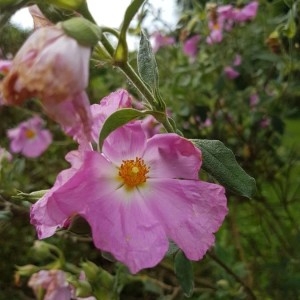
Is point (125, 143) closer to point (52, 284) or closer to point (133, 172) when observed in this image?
point (133, 172)

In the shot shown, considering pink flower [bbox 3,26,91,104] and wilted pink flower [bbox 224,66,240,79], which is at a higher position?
pink flower [bbox 3,26,91,104]

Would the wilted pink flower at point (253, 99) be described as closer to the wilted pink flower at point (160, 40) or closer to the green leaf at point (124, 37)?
the wilted pink flower at point (160, 40)

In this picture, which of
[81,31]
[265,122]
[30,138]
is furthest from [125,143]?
[30,138]

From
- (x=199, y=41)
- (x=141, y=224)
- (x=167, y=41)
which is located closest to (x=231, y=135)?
(x=199, y=41)

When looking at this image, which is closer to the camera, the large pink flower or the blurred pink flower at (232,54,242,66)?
the large pink flower

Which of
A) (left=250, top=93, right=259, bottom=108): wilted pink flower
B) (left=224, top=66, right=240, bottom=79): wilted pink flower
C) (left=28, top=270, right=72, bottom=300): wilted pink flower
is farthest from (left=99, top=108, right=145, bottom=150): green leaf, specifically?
(left=250, top=93, right=259, bottom=108): wilted pink flower

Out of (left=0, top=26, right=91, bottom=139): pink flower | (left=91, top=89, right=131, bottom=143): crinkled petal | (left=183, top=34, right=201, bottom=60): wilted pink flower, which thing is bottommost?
(left=183, top=34, right=201, bottom=60): wilted pink flower

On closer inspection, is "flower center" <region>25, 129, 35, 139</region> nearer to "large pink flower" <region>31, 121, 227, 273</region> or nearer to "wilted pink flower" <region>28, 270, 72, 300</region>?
"wilted pink flower" <region>28, 270, 72, 300</region>

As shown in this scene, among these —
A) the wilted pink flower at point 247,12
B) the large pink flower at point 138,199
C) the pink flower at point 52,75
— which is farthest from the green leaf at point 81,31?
the wilted pink flower at point 247,12
